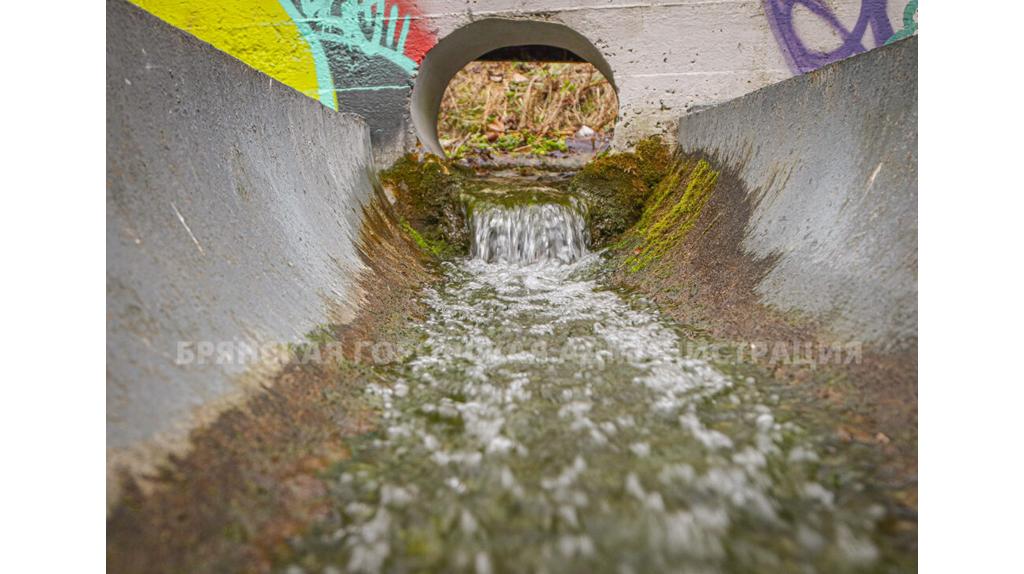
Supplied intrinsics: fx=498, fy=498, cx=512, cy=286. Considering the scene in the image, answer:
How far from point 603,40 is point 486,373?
4882mm

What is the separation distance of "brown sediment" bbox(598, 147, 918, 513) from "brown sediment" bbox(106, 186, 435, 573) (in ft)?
6.37

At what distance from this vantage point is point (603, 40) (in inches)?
235

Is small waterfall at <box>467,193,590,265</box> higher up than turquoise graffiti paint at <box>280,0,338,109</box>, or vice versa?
turquoise graffiti paint at <box>280,0,338,109</box>

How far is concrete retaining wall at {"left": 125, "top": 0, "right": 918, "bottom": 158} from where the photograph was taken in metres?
5.71

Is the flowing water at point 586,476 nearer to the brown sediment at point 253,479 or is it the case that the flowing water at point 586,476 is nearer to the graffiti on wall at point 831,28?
the brown sediment at point 253,479

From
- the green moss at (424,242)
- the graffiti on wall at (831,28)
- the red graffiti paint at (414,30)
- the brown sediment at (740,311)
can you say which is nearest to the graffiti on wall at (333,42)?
the red graffiti paint at (414,30)

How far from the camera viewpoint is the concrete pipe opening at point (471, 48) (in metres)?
6.09

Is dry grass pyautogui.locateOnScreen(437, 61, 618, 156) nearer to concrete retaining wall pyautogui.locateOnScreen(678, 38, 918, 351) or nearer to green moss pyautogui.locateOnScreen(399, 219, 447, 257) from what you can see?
green moss pyautogui.locateOnScreen(399, 219, 447, 257)

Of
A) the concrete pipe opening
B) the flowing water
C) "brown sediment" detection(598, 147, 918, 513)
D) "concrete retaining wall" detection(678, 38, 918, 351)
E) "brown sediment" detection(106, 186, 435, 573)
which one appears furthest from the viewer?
the concrete pipe opening

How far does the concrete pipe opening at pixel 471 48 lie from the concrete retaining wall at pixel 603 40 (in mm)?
120

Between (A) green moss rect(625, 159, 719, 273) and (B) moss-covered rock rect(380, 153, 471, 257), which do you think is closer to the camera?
(A) green moss rect(625, 159, 719, 273)

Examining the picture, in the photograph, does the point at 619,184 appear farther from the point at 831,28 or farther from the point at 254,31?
→ the point at 254,31

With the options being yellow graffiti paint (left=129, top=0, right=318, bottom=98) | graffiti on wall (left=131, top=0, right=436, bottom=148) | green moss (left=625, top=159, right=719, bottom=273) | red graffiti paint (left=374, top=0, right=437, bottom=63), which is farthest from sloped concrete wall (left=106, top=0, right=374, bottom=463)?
yellow graffiti paint (left=129, top=0, right=318, bottom=98)

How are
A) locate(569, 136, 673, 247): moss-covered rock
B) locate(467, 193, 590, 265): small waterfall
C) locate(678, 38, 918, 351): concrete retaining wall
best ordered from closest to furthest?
1. locate(678, 38, 918, 351): concrete retaining wall
2. locate(467, 193, 590, 265): small waterfall
3. locate(569, 136, 673, 247): moss-covered rock
